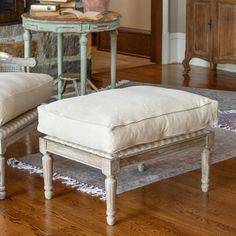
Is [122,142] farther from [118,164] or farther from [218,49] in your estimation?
[218,49]

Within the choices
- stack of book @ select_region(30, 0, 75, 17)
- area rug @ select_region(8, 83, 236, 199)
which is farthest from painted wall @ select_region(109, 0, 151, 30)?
area rug @ select_region(8, 83, 236, 199)

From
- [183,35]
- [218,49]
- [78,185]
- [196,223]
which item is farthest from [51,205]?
[183,35]

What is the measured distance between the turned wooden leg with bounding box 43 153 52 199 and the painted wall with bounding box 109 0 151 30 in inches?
171

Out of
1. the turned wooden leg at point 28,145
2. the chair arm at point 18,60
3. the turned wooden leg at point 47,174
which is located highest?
the chair arm at point 18,60

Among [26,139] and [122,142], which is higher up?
[122,142]

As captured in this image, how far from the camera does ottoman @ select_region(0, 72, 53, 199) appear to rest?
3.03m

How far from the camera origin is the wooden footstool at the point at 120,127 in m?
2.67

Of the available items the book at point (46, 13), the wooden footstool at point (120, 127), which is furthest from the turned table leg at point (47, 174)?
the book at point (46, 13)

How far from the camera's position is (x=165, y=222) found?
2.81 meters

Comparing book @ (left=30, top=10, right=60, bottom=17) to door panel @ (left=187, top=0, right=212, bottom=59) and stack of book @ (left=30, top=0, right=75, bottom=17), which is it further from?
door panel @ (left=187, top=0, right=212, bottom=59)

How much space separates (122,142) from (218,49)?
11.2 ft

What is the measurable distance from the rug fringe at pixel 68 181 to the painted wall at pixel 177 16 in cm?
342

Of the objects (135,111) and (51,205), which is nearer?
(135,111)

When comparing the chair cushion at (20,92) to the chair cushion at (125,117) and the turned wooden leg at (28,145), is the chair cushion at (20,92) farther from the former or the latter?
the turned wooden leg at (28,145)
